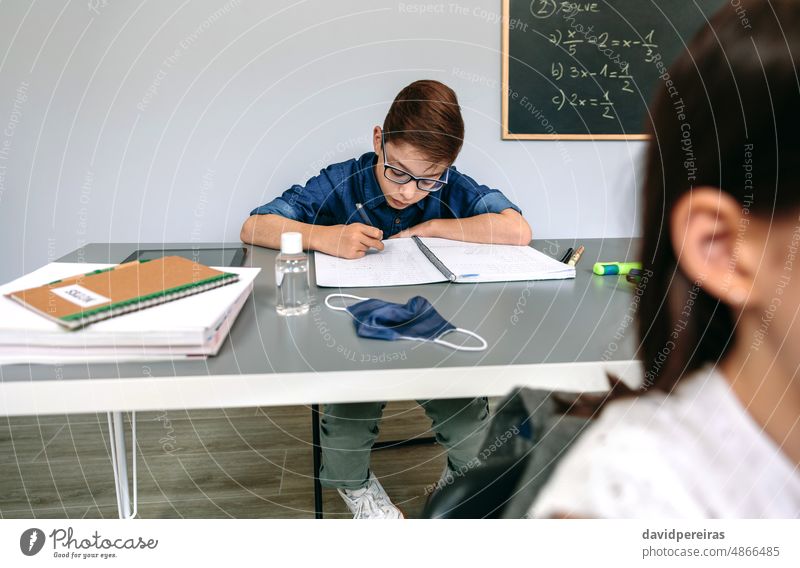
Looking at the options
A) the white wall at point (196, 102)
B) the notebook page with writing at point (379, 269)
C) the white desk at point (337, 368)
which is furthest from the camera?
the white wall at point (196, 102)

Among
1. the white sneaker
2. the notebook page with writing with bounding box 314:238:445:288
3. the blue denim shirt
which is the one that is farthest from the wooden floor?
the blue denim shirt

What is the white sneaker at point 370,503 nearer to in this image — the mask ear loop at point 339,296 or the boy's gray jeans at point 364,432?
the boy's gray jeans at point 364,432

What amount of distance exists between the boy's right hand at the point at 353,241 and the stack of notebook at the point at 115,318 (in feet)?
1.21

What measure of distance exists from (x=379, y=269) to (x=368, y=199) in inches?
20.4

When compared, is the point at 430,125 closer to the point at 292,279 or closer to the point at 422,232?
the point at 422,232

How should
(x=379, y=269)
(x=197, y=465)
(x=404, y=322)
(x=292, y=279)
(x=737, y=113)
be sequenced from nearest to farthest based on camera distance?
1. (x=737, y=113)
2. (x=404, y=322)
3. (x=292, y=279)
4. (x=379, y=269)
5. (x=197, y=465)

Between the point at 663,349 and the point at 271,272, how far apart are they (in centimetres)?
68

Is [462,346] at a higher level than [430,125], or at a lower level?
lower

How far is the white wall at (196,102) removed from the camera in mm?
1849

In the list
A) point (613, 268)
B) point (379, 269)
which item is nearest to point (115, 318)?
point (379, 269)

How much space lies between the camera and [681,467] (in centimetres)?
44

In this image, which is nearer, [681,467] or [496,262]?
[681,467]

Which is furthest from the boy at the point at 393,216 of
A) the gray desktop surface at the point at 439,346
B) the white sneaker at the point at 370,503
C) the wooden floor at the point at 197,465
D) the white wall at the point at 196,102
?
the white wall at the point at 196,102

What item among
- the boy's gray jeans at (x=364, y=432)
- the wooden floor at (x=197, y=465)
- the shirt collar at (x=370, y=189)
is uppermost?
the shirt collar at (x=370, y=189)
